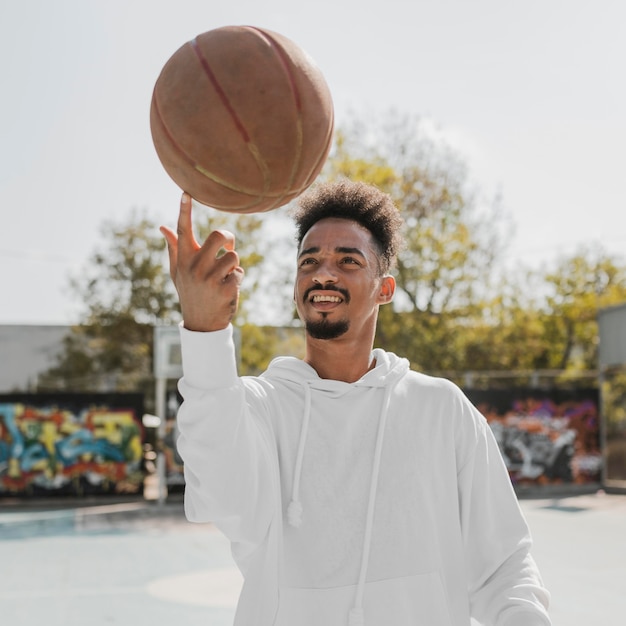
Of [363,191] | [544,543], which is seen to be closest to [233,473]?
[363,191]

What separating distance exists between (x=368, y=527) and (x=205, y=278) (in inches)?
27.6

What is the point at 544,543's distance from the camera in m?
9.70

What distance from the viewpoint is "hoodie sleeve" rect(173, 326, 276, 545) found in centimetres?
168

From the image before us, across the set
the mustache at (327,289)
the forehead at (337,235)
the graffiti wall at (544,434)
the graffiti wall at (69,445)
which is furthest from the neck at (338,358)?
the graffiti wall at (544,434)

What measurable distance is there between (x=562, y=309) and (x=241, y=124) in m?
27.1

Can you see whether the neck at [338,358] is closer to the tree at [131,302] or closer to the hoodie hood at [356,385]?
the hoodie hood at [356,385]

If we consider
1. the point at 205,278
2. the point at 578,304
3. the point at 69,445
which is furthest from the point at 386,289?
the point at 578,304

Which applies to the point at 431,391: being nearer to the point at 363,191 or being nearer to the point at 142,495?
the point at 363,191

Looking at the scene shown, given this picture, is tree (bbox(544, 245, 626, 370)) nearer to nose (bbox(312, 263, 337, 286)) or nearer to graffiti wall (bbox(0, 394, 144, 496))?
→ graffiti wall (bbox(0, 394, 144, 496))

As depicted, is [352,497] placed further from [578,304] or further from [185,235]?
[578,304]

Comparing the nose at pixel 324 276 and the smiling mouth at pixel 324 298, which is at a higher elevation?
the nose at pixel 324 276

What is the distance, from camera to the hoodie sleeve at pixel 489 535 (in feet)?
6.48

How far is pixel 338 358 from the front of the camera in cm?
220

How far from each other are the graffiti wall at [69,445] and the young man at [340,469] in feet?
45.9
